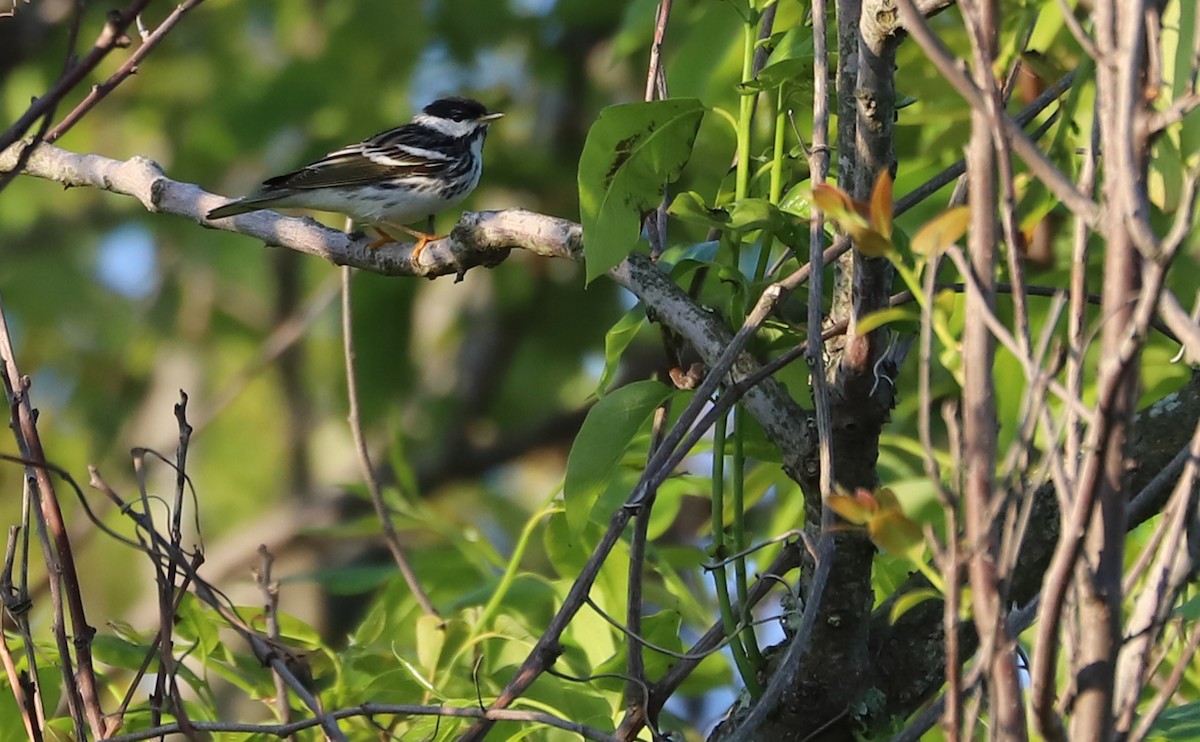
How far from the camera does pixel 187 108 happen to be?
9.08 meters

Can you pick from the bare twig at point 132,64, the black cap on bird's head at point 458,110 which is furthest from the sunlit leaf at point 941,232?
the black cap on bird's head at point 458,110

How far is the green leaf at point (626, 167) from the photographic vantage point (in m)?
2.21

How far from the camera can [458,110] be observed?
615 centimetres

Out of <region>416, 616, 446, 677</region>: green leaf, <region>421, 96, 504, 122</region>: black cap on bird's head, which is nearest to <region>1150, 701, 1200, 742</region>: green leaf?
<region>416, 616, 446, 677</region>: green leaf

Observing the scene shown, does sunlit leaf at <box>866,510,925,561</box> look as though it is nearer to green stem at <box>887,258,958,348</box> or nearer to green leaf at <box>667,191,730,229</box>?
green stem at <box>887,258,958,348</box>

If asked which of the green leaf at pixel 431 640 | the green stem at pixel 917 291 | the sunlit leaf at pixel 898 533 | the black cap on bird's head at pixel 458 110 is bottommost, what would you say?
the sunlit leaf at pixel 898 533

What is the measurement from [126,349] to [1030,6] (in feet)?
28.4

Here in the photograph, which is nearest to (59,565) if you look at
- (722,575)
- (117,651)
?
(117,651)

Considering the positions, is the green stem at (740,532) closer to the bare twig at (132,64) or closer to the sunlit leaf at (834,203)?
the sunlit leaf at (834,203)

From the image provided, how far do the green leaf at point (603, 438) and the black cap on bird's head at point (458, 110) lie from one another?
381cm

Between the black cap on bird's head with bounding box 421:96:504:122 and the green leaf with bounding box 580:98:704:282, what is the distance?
375 cm

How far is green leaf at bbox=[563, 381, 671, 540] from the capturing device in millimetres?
A: 2412

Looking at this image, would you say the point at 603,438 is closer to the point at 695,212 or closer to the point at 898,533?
the point at 695,212

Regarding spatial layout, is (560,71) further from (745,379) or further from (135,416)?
(745,379)
